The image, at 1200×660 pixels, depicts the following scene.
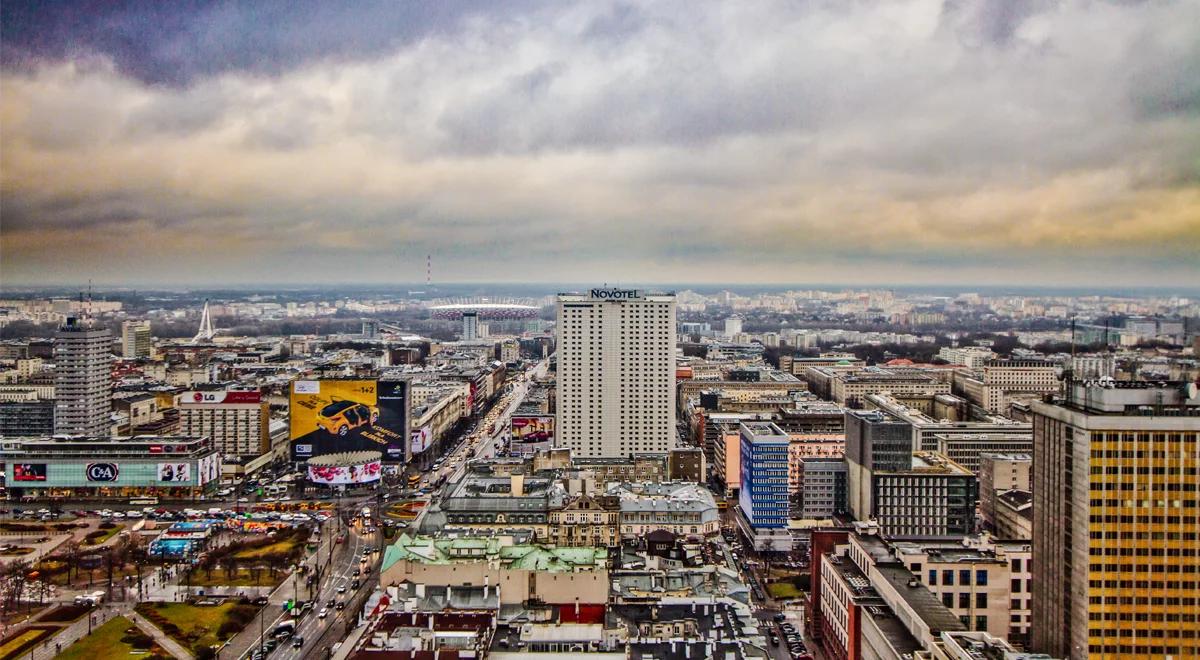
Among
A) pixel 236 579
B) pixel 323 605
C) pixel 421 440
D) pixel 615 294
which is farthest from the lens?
pixel 421 440

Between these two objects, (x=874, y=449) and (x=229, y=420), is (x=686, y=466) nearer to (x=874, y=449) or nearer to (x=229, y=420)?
(x=874, y=449)

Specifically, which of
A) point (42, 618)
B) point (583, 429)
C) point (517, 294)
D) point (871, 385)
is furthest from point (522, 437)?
point (517, 294)

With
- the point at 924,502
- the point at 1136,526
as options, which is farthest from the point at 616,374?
the point at 1136,526

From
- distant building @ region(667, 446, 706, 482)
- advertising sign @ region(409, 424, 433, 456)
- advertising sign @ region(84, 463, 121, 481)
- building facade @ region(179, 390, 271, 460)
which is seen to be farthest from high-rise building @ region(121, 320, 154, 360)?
distant building @ region(667, 446, 706, 482)

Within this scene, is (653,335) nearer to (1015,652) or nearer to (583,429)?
(583,429)

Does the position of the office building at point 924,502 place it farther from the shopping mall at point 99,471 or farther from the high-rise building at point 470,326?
the high-rise building at point 470,326
